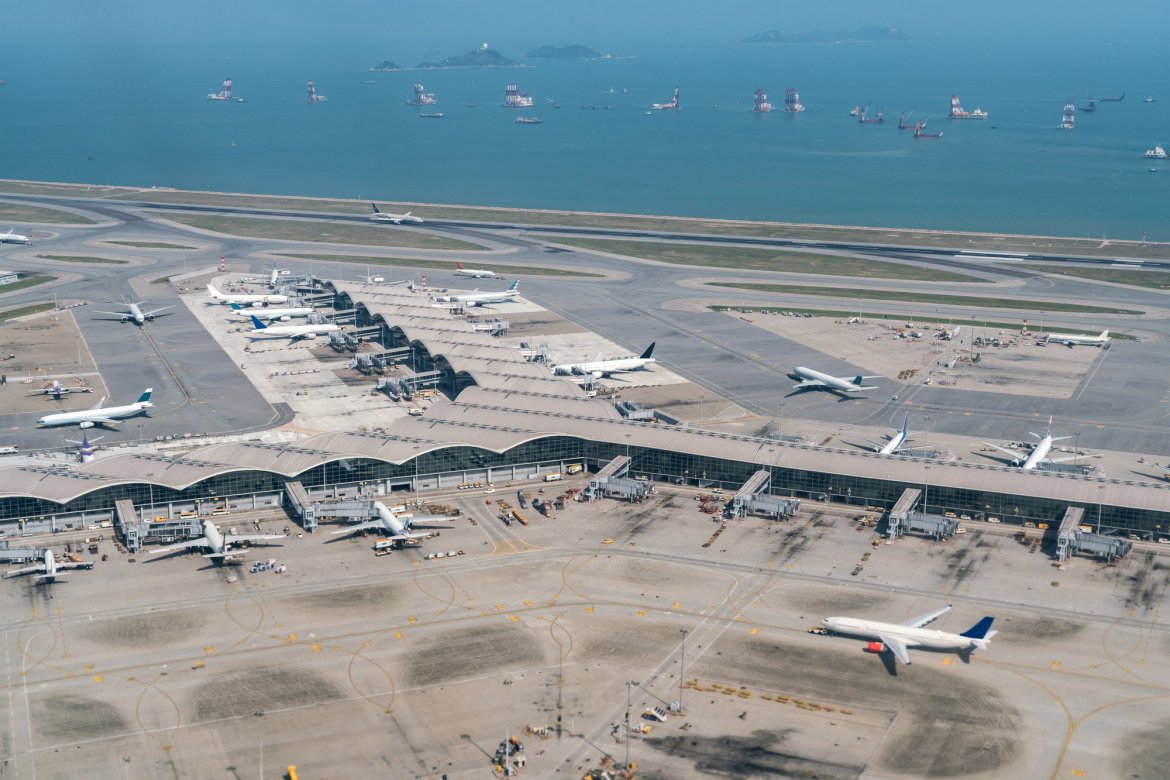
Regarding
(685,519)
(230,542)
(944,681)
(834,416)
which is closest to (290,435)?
(230,542)

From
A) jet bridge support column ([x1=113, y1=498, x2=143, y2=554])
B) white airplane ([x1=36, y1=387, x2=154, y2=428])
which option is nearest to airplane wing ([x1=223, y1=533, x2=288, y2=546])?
jet bridge support column ([x1=113, y1=498, x2=143, y2=554])

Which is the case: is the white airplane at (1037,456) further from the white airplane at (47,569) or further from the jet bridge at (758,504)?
the white airplane at (47,569)

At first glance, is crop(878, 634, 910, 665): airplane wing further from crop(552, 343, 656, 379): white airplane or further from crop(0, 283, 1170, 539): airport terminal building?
crop(552, 343, 656, 379): white airplane

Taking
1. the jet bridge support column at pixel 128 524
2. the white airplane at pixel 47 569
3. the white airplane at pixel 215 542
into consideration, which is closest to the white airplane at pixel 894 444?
the white airplane at pixel 215 542

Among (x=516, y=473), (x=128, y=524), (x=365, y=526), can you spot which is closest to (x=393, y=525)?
(x=365, y=526)

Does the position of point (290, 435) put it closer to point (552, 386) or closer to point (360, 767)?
point (552, 386)

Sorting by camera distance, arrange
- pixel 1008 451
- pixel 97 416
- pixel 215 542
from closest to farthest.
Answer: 1. pixel 215 542
2. pixel 1008 451
3. pixel 97 416

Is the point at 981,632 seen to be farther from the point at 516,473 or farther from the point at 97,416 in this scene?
the point at 97,416
